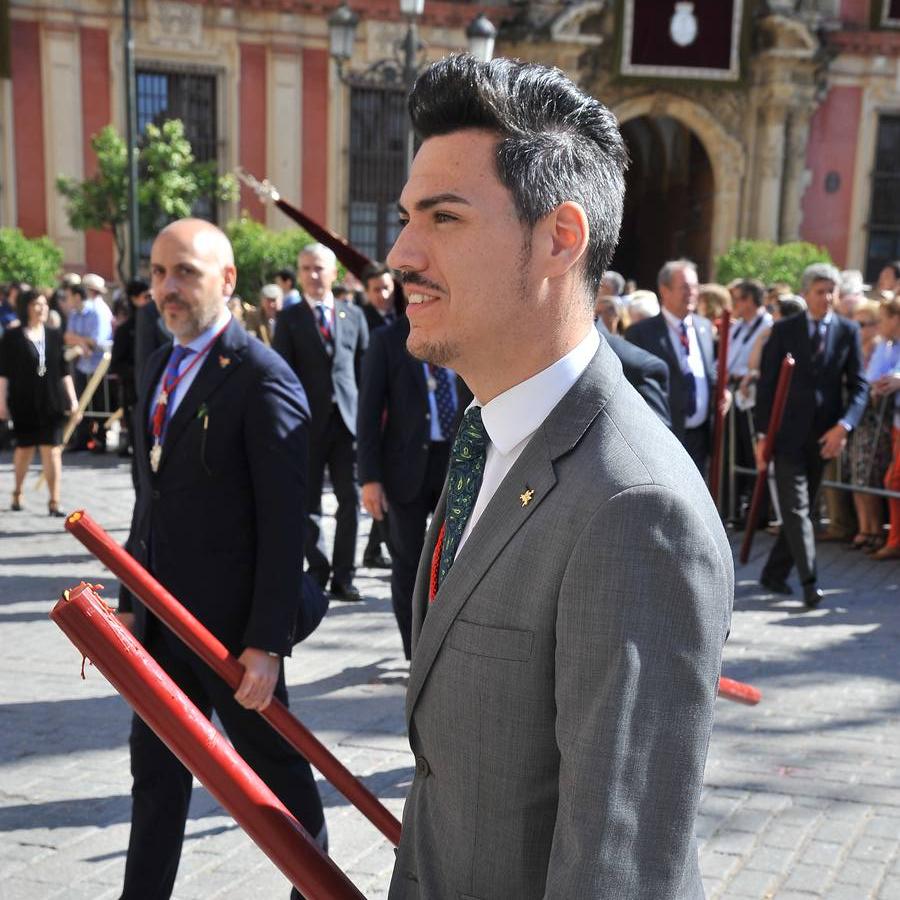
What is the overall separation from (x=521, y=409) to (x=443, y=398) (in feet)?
14.5

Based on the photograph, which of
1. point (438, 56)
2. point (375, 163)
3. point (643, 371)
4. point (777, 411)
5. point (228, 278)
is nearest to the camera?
point (228, 278)

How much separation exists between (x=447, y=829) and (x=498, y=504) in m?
0.45

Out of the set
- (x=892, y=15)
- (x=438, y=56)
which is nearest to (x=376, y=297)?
(x=438, y=56)

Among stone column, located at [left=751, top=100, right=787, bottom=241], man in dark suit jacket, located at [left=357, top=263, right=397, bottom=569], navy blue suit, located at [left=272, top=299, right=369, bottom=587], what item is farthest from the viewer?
stone column, located at [left=751, top=100, right=787, bottom=241]

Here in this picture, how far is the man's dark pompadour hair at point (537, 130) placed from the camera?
1397 mm

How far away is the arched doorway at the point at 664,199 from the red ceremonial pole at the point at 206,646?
29.8 meters

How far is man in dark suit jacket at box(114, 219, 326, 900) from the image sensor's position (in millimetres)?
2914

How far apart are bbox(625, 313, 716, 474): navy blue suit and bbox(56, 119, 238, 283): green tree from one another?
16.3 metres

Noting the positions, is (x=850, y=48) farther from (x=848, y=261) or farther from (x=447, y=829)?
(x=447, y=829)

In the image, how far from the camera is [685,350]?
24.0 feet

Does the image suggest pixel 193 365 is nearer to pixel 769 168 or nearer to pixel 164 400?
pixel 164 400

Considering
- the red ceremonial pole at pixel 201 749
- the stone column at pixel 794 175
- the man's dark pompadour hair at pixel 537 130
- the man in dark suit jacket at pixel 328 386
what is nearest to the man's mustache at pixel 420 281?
the man's dark pompadour hair at pixel 537 130

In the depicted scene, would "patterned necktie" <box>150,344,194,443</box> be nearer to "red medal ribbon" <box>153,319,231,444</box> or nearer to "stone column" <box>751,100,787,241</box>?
"red medal ribbon" <box>153,319,231,444</box>

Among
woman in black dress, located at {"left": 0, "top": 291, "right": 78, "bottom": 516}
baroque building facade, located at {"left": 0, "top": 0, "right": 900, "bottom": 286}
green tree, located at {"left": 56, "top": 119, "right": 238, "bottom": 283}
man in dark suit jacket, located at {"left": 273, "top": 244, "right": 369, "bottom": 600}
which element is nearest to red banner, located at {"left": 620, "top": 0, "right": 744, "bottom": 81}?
baroque building facade, located at {"left": 0, "top": 0, "right": 900, "bottom": 286}
